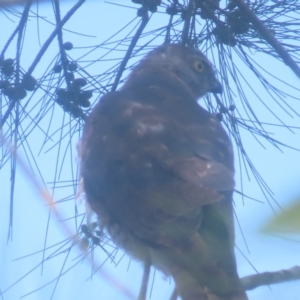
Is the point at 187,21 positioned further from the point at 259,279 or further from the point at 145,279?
the point at 259,279

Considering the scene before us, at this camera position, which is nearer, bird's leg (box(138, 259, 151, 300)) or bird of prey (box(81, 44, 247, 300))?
bird of prey (box(81, 44, 247, 300))

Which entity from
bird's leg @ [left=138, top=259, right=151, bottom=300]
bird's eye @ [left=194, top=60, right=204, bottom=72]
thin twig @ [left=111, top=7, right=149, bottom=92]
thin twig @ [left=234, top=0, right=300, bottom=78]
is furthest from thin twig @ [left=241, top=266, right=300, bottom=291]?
bird's eye @ [left=194, top=60, right=204, bottom=72]

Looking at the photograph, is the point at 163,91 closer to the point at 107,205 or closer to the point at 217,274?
the point at 107,205

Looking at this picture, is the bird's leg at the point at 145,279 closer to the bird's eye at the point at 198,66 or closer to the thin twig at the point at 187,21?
the thin twig at the point at 187,21

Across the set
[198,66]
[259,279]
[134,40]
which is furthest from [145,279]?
[198,66]

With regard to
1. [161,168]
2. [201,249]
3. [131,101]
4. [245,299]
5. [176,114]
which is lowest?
[245,299]

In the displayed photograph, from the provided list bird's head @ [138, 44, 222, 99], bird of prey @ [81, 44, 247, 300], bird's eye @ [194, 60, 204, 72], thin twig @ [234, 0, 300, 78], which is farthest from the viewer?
bird's eye @ [194, 60, 204, 72]

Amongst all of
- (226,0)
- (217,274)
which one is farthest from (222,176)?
(226,0)

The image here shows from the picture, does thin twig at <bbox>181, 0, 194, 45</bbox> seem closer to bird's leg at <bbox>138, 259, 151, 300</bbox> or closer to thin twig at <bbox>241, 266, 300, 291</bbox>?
bird's leg at <bbox>138, 259, 151, 300</bbox>

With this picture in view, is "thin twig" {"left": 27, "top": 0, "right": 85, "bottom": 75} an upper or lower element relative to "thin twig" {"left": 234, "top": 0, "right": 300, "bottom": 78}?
upper
